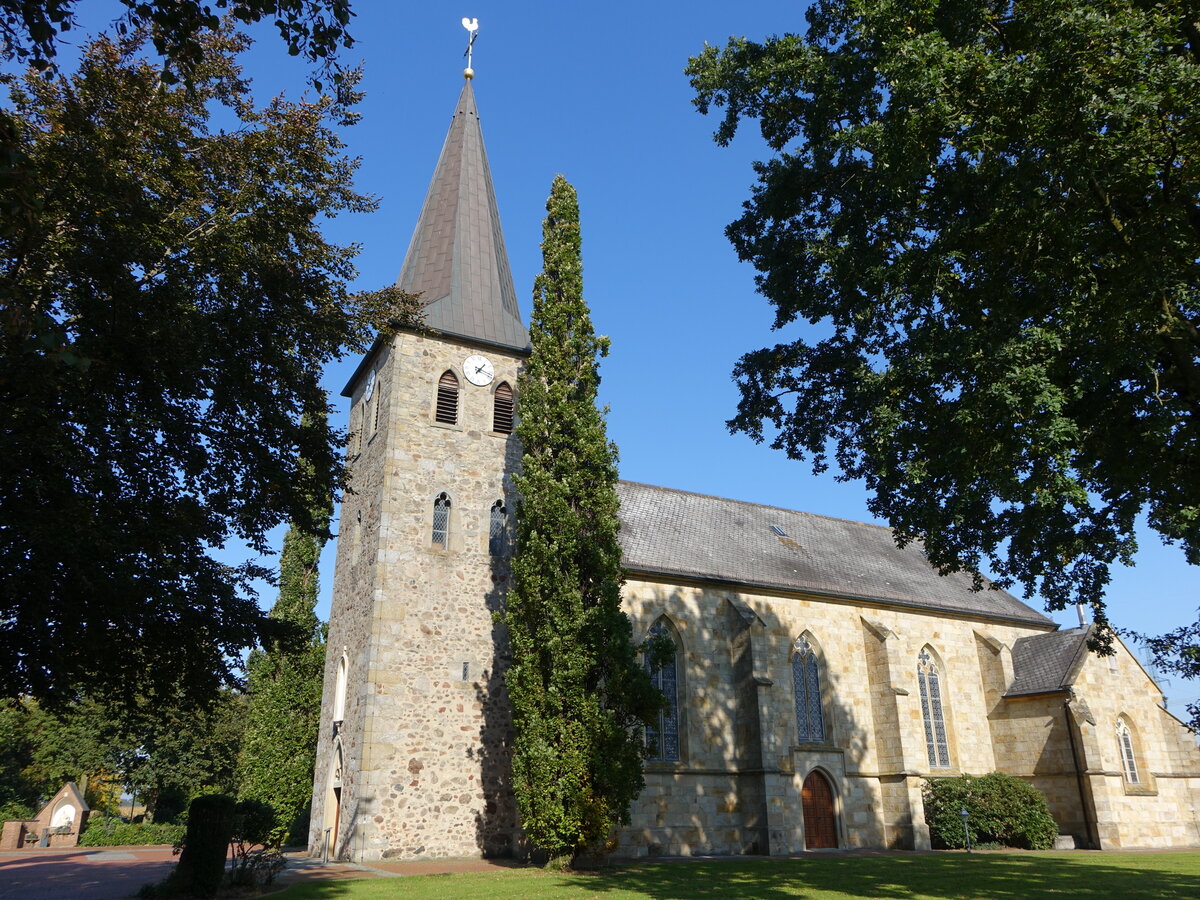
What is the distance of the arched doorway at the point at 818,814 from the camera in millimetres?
23328

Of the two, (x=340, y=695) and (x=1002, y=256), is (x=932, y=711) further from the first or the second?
(x=1002, y=256)

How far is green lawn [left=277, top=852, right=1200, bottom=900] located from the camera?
12.9 m

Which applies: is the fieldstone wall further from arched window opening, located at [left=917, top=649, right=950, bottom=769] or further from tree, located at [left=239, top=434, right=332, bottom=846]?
arched window opening, located at [left=917, top=649, right=950, bottom=769]

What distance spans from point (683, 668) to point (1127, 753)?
15.5 metres

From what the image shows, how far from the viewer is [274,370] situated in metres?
12.8

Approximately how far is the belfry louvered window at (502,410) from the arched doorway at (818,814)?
13001 millimetres

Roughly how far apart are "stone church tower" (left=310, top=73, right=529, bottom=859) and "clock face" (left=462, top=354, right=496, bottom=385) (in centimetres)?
4

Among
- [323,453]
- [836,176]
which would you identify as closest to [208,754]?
[323,453]

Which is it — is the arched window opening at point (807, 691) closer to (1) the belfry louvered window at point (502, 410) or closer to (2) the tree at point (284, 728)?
(1) the belfry louvered window at point (502, 410)

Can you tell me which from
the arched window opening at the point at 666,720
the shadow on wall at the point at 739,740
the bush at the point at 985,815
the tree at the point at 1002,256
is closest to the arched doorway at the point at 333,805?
the shadow on wall at the point at 739,740

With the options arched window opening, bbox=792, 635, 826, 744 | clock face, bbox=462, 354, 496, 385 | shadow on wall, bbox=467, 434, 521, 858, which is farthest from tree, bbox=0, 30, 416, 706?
arched window opening, bbox=792, 635, 826, 744

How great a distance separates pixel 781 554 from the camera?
27422 mm

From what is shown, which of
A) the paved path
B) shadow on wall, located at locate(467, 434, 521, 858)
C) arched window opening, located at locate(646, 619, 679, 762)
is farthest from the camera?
arched window opening, located at locate(646, 619, 679, 762)

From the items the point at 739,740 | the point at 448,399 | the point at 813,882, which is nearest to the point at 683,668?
the point at 739,740
